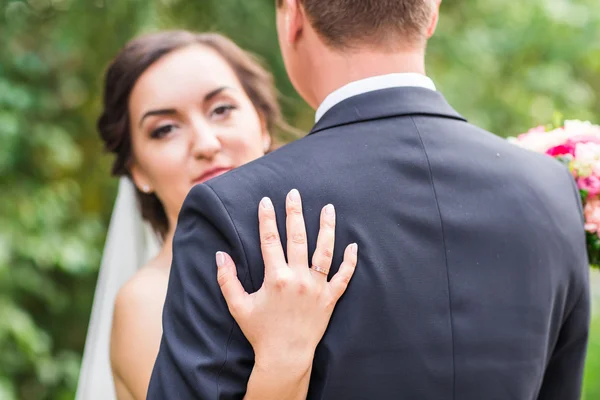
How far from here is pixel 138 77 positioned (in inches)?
125

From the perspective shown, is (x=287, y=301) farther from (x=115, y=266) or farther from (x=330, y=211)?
(x=115, y=266)

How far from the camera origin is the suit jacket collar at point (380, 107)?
1875 mm

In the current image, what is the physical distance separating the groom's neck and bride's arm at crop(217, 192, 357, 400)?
0.36 metres

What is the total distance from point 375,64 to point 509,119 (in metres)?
4.82

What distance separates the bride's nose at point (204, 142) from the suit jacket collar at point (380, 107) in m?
1.10

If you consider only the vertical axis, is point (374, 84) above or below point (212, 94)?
below

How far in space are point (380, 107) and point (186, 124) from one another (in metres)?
1.33

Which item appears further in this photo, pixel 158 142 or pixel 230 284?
pixel 158 142

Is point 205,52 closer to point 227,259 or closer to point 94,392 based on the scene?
point 94,392

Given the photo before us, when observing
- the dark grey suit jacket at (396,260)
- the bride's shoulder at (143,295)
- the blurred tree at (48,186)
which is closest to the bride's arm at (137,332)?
the bride's shoulder at (143,295)

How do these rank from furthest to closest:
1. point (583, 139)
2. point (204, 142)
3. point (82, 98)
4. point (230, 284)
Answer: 1. point (82, 98)
2. point (204, 142)
3. point (583, 139)
4. point (230, 284)

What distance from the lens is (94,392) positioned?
3.41m

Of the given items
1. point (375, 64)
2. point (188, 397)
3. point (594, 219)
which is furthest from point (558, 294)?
point (188, 397)

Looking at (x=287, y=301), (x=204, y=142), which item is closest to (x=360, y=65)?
(x=287, y=301)
